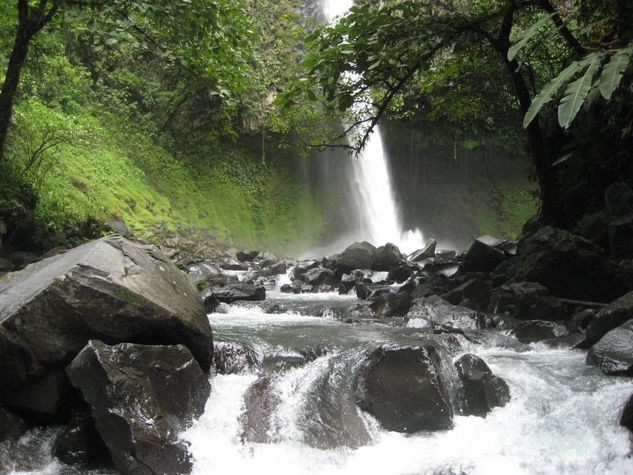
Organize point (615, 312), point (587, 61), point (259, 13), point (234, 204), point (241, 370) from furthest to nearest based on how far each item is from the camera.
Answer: point (259, 13)
point (234, 204)
point (615, 312)
point (241, 370)
point (587, 61)

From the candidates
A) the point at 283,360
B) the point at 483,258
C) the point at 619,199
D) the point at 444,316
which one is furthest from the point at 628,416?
the point at 483,258

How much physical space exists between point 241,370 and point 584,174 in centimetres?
898

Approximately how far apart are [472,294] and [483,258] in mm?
1900

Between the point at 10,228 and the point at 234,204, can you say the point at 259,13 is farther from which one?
the point at 10,228

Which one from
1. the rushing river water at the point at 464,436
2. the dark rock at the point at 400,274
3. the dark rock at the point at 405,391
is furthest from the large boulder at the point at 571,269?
the dark rock at the point at 405,391

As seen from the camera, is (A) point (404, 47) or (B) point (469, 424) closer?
(B) point (469, 424)

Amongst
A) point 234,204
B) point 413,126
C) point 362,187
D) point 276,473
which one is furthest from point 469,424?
point 413,126

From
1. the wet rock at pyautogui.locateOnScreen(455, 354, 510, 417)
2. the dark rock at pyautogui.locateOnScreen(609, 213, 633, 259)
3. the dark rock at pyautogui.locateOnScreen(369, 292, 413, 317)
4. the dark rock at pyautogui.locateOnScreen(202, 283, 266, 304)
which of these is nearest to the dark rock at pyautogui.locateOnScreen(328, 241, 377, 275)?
the dark rock at pyautogui.locateOnScreen(202, 283, 266, 304)

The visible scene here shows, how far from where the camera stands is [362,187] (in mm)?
29938

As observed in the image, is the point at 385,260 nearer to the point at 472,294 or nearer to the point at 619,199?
the point at 472,294

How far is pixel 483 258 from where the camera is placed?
476 inches

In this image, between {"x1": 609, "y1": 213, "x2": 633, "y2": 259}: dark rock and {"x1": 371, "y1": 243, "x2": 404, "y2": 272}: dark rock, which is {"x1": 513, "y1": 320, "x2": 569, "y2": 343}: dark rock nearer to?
{"x1": 609, "y1": 213, "x2": 633, "y2": 259}: dark rock

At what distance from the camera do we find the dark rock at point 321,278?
15.2m

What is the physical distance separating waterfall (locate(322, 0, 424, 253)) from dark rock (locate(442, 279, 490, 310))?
1761 centimetres
